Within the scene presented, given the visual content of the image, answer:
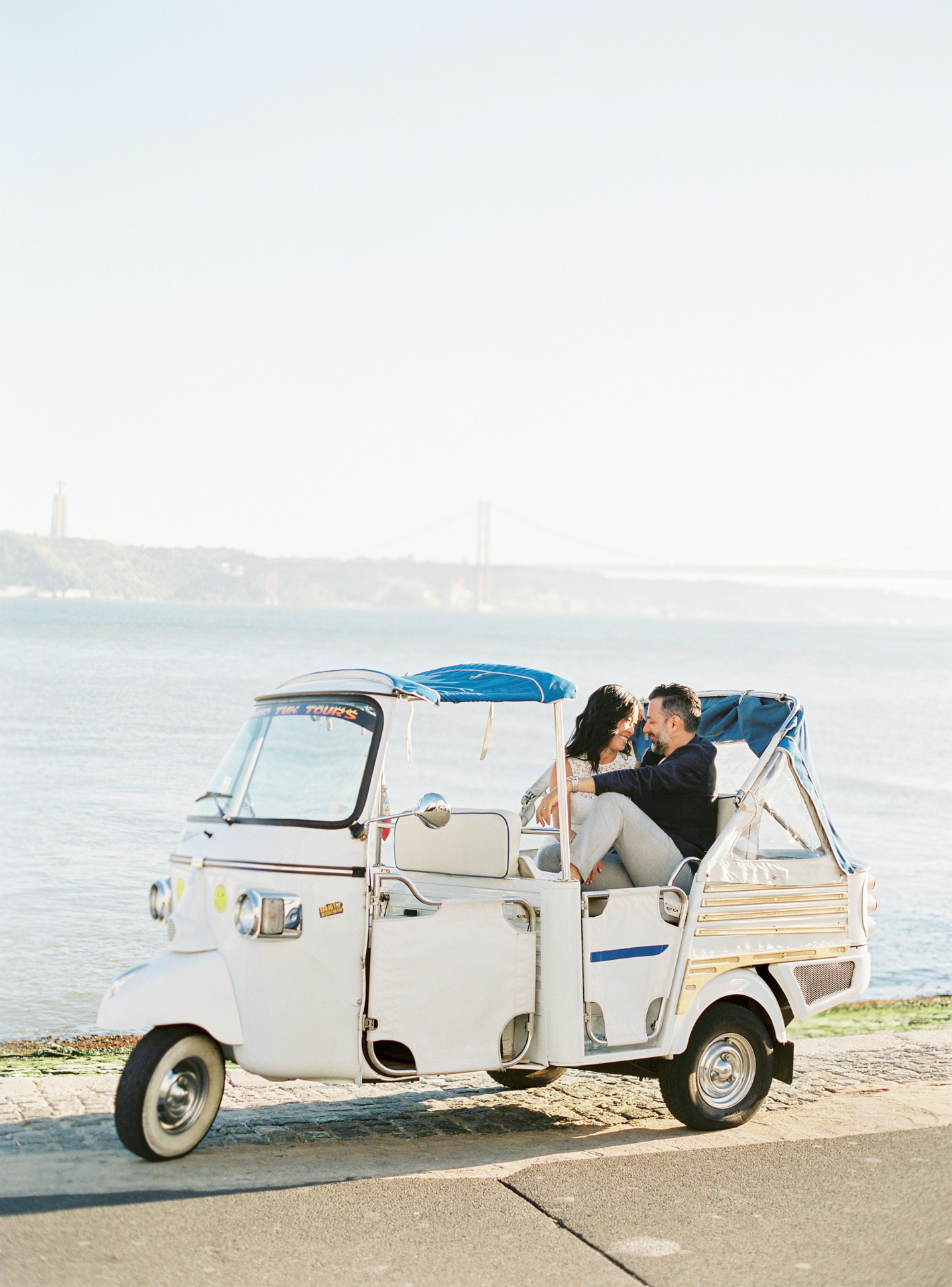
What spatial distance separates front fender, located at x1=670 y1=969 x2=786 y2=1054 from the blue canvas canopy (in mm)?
854

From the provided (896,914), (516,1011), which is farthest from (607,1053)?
(896,914)

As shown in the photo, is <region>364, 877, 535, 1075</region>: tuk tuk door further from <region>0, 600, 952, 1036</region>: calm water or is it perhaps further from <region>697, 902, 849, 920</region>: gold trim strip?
<region>0, 600, 952, 1036</region>: calm water

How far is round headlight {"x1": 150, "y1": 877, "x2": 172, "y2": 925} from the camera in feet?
20.9

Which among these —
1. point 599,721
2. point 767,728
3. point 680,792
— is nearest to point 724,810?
point 680,792

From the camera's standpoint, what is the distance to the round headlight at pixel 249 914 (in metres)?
5.75

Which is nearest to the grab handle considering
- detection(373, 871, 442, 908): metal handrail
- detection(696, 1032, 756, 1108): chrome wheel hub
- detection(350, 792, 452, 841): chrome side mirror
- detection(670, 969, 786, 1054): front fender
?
detection(373, 871, 442, 908): metal handrail

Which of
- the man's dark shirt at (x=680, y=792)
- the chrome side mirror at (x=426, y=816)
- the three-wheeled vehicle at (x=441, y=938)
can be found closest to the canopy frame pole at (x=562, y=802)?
the three-wheeled vehicle at (x=441, y=938)

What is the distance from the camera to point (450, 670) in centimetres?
679

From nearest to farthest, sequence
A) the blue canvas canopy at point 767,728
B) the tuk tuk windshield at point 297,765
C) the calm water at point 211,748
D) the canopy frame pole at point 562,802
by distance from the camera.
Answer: the tuk tuk windshield at point 297,765
the canopy frame pole at point 562,802
the blue canvas canopy at point 767,728
the calm water at point 211,748

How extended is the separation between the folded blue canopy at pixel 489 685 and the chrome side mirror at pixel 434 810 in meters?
0.46

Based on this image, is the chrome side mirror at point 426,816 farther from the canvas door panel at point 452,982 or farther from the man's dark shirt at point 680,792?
the man's dark shirt at point 680,792

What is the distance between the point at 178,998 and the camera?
5719 millimetres

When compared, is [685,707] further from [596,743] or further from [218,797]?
[218,797]

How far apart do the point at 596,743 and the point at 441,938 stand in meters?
1.67
